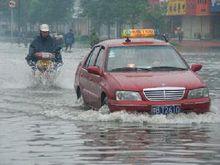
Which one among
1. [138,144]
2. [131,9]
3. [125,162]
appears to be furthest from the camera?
[131,9]

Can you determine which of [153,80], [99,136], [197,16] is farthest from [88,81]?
[197,16]

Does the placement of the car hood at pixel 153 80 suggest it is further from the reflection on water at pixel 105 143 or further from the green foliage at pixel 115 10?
the green foliage at pixel 115 10

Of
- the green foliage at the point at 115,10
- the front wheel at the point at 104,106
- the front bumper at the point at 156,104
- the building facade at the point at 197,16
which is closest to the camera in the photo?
the front bumper at the point at 156,104

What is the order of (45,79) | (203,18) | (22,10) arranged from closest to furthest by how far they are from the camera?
(45,79) → (203,18) → (22,10)

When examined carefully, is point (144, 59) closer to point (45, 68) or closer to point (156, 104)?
point (156, 104)

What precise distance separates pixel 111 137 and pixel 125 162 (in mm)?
2064

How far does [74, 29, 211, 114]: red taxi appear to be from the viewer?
11.3 metres

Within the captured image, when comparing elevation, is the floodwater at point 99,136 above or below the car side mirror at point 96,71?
below

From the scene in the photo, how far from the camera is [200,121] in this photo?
1153 centimetres

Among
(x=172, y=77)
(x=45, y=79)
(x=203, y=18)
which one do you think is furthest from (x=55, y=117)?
(x=203, y=18)

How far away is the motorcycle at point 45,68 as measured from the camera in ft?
63.1

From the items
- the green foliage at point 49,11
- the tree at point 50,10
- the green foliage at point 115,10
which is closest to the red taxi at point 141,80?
the green foliage at point 115,10

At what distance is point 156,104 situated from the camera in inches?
443

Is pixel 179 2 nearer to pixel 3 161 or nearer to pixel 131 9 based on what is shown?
pixel 131 9
